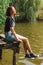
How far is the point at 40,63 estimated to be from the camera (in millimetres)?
10750

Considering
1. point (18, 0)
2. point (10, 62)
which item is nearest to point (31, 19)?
point (18, 0)

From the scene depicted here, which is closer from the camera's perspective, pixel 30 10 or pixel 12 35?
pixel 12 35

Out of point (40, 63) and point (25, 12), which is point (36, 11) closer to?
point (25, 12)

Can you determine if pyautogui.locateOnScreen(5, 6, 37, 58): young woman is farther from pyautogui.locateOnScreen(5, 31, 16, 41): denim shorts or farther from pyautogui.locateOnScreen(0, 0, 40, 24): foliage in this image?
pyautogui.locateOnScreen(0, 0, 40, 24): foliage

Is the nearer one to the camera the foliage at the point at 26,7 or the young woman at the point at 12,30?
the young woman at the point at 12,30

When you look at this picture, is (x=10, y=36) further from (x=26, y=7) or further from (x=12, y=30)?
(x=26, y=7)

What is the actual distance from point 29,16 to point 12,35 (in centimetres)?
2419

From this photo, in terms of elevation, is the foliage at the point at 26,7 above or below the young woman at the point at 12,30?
below

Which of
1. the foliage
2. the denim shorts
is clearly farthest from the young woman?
the foliage

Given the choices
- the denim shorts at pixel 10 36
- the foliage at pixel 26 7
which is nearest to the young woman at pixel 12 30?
the denim shorts at pixel 10 36

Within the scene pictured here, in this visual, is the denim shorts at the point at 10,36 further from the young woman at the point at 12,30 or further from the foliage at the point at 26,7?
the foliage at the point at 26,7

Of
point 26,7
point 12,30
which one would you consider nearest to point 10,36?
Answer: point 12,30

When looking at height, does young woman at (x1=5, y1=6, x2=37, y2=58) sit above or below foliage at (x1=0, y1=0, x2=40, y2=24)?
above

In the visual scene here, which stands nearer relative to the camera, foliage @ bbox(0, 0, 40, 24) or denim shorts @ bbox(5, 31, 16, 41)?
denim shorts @ bbox(5, 31, 16, 41)
